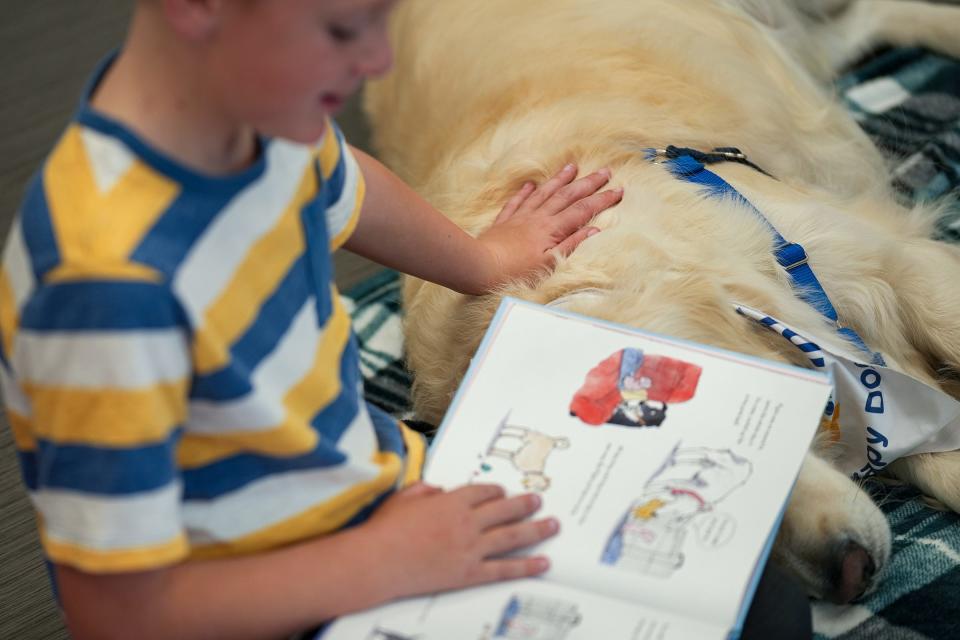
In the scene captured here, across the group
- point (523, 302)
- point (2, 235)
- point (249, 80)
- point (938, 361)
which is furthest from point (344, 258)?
point (249, 80)

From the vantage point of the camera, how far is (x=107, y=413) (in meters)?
0.69

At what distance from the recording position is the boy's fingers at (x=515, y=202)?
132 centimetres

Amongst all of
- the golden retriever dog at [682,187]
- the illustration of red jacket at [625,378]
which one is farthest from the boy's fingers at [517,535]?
the golden retriever dog at [682,187]

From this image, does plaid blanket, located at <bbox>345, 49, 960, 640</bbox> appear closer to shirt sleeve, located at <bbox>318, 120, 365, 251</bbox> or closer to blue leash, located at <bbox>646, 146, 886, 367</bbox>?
blue leash, located at <bbox>646, 146, 886, 367</bbox>

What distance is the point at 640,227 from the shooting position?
1239mm

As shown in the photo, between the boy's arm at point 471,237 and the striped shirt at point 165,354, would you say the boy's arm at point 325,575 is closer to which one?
the striped shirt at point 165,354

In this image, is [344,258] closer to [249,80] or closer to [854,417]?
[854,417]

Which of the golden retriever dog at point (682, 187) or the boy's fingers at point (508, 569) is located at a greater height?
the golden retriever dog at point (682, 187)

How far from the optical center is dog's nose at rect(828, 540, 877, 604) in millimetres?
1012

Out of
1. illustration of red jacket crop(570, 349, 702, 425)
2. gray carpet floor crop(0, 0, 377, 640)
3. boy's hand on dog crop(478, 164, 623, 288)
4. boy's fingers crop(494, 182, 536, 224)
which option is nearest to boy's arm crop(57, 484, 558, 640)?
illustration of red jacket crop(570, 349, 702, 425)

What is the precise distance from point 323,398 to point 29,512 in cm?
81

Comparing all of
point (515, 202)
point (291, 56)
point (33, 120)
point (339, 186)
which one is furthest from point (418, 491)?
point (33, 120)

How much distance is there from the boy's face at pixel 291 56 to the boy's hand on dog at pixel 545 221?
49 centimetres

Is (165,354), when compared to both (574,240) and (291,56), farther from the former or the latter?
(574,240)
